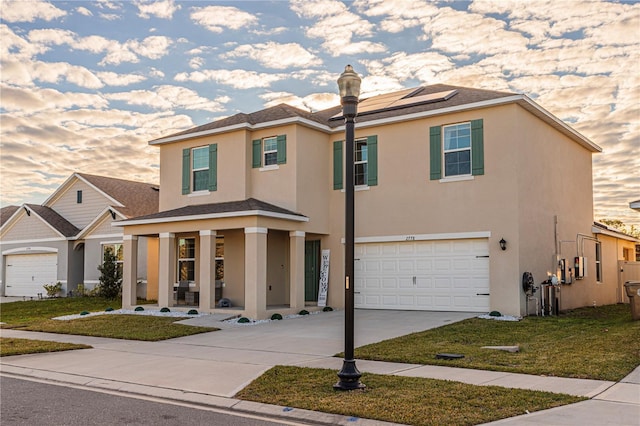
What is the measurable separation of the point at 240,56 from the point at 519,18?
802 cm

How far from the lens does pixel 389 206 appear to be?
19641 millimetres

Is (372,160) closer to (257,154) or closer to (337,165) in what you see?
(337,165)

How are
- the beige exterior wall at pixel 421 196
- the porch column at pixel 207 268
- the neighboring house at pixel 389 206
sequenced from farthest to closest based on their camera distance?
the porch column at pixel 207 268
the neighboring house at pixel 389 206
the beige exterior wall at pixel 421 196

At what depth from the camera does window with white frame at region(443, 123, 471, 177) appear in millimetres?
18328

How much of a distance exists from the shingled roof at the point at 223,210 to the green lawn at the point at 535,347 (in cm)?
674

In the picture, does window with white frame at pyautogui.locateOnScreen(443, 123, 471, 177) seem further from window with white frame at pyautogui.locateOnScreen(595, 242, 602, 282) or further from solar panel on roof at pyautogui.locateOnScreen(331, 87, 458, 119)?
window with white frame at pyautogui.locateOnScreen(595, 242, 602, 282)

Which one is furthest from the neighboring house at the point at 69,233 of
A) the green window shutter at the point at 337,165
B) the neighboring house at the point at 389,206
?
the green window shutter at the point at 337,165

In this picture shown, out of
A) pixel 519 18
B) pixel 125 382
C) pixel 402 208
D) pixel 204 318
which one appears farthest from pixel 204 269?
pixel 519 18

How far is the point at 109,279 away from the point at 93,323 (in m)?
8.96

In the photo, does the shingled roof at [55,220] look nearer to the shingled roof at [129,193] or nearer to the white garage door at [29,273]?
the white garage door at [29,273]

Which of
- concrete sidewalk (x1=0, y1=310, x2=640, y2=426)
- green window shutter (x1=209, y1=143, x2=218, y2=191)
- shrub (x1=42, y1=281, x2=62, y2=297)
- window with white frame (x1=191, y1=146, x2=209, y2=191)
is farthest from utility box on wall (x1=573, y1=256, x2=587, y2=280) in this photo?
shrub (x1=42, y1=281, x2=62, y2=297)

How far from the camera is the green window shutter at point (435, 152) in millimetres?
18656

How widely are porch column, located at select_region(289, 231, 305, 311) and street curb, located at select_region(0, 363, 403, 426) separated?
933cm

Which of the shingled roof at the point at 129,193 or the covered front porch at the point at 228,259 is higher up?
the shingled roof at the point at 129,193
